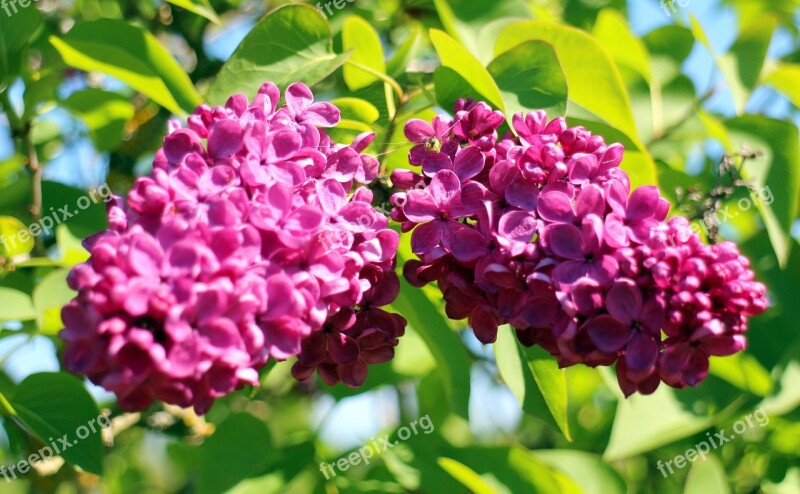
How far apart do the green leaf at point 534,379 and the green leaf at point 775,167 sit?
576 millimetres

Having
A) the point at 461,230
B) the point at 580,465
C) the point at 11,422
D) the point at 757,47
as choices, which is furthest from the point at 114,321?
the point at 757,47

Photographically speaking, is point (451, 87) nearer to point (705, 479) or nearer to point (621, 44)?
point (621, 44)

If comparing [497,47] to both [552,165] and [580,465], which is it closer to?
[552,165]

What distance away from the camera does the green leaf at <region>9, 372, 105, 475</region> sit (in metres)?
1.44

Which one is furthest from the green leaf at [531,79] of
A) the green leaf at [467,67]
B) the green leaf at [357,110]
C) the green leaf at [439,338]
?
Result: the green leaf at [439,338]

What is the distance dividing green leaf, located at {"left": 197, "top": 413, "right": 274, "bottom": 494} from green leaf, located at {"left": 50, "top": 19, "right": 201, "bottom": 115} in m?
0.70

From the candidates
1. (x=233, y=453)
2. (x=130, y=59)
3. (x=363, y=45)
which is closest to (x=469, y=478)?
(x=233, y=453)

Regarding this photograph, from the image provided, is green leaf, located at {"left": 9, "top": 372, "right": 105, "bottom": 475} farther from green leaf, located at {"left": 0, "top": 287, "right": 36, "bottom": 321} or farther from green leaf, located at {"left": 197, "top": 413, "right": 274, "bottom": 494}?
green leaf, located at {"left": 197, "top": 413, "right": 274, "bottom": 494}

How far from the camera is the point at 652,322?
111 centimetres

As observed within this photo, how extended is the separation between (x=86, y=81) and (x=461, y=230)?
2261mm

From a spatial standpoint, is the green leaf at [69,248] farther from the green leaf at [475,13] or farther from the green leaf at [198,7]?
the green leaf at [475,13]

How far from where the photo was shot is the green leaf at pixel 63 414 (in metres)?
1.44

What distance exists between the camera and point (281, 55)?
1520mm

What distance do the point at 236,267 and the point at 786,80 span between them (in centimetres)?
150
